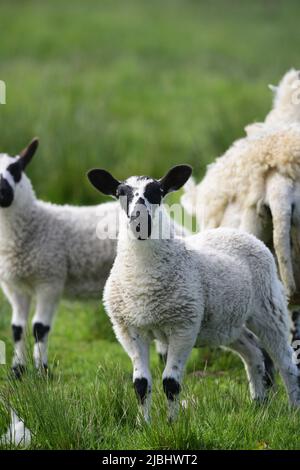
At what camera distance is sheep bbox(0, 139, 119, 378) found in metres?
8.25

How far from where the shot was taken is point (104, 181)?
597 centimetres

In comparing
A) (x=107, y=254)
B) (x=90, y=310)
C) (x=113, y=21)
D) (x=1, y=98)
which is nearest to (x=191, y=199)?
(x=107, y=254)

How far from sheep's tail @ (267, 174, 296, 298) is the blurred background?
21.4ft

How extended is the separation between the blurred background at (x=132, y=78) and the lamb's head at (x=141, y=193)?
23.5 feet

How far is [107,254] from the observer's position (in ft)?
28.3

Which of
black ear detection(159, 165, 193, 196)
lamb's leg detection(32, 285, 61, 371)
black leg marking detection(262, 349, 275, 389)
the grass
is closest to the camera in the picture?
the grass

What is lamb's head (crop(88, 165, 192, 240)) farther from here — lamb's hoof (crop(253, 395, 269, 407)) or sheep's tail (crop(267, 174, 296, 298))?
lamb's hoof (crop(253, 395, 269, 407))

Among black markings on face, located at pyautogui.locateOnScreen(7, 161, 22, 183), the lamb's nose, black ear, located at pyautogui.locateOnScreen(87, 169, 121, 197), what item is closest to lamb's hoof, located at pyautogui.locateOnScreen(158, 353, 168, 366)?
black markings on face, located at pyautogui.locateOnScreen(7, 161, 22, 183)

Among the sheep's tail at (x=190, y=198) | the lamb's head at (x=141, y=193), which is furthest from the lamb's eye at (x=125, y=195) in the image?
the sheep's tail at (x=190, y=198)

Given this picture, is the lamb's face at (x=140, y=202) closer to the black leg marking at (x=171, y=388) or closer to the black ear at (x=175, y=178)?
the black ear at (x=175, y=178)

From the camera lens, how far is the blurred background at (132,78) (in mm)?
14719

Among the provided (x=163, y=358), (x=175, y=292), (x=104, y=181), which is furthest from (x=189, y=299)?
(x=163, y=358)
